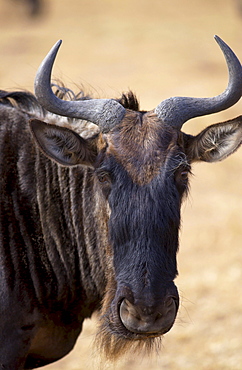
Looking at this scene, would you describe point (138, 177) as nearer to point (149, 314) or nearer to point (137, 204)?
point (137, 204)

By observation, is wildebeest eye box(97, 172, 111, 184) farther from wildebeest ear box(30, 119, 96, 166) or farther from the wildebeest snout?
the wildebeest snout

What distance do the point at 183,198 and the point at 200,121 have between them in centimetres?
1117

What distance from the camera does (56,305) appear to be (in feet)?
16.0

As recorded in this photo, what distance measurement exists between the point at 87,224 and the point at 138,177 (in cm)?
76

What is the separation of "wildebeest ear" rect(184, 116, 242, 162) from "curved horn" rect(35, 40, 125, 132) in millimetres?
603

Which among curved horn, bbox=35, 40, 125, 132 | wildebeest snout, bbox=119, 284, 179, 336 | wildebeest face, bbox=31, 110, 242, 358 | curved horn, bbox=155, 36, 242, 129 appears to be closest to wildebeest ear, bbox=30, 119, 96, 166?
wildebeest face, bbox=31, 110, 242, 358

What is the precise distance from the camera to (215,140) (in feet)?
16.0

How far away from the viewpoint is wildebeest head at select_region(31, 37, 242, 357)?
4199 mm

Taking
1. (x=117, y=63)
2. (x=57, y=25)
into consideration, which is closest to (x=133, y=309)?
(x=117, y=63)

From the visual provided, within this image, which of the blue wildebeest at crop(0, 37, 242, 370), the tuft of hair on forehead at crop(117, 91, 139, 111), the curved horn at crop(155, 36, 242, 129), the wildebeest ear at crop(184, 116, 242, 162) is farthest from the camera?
the tuft of hair on forehead at crop(117, 91, 139, 111)

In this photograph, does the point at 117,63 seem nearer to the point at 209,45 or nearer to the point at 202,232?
the point at 209,45

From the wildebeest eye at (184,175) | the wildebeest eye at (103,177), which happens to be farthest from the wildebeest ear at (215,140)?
the wildebeest eye at (103,177)

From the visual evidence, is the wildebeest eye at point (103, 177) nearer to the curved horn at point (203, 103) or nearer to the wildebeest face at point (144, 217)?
the wildebeest face at point (144, 217)

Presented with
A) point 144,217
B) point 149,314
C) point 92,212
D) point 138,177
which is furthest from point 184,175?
point 149,314
